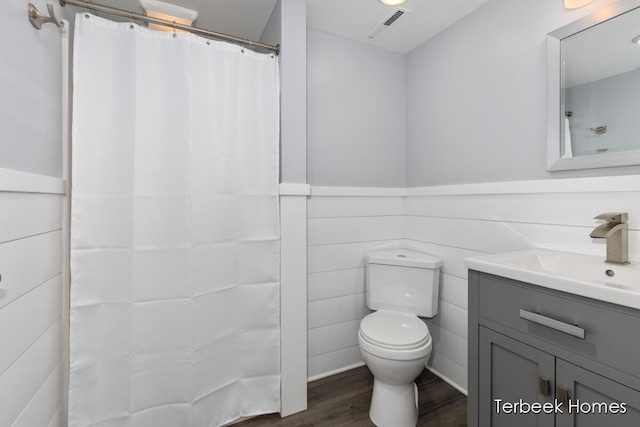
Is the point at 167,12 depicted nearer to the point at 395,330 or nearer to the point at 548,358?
the point at 395,330

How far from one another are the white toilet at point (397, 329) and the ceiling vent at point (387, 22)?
150 centimetres

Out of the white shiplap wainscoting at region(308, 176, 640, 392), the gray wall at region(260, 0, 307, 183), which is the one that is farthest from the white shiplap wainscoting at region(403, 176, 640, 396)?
the gray wall at region(260, 0, 307, 183)

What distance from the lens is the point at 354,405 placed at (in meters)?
1.61

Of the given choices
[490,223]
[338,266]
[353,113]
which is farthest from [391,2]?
[338,266]

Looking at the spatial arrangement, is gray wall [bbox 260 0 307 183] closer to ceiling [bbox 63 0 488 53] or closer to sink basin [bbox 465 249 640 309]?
ceiling [bbox 63 0 488 53]

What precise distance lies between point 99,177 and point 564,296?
5.97ft

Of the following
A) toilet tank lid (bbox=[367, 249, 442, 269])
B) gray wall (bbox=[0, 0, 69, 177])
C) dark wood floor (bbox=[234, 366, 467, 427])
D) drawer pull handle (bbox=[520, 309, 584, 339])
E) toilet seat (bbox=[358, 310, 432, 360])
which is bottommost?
dark wood floor (bbox=[234, 366, 467, 427])

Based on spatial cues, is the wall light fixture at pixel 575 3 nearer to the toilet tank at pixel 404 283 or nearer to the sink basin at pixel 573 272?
the sink basin at pixel 573 272

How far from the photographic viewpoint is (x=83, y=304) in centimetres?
121

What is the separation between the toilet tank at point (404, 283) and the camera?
5.60ft

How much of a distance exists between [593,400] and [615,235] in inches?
24.5

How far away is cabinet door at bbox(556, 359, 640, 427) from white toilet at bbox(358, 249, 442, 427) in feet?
1.92

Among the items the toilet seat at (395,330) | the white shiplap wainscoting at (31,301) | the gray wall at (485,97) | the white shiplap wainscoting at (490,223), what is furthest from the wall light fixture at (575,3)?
the white shiplap wainscoting at (31,301)

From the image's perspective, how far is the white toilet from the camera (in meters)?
1.36
